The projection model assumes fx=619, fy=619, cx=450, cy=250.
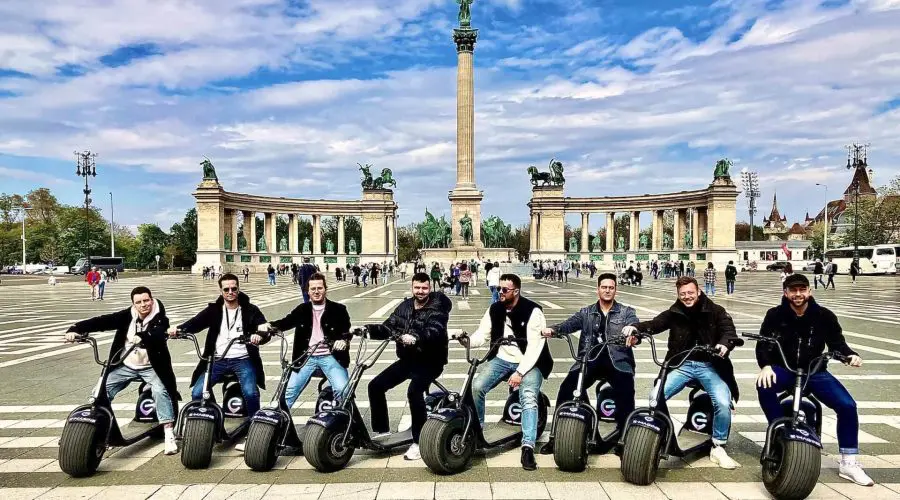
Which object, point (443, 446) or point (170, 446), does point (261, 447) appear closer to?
point (170, 446)

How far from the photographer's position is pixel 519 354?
19.7 ft

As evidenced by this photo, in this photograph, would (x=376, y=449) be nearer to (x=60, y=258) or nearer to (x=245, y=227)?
(x=245, y=227)

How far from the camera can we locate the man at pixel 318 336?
20.1 ft

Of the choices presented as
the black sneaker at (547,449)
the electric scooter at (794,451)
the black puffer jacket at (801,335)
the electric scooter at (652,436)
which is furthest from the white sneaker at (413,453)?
the black puffer jacket at (801,335)

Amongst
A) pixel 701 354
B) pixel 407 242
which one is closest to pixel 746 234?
pixel 407 242

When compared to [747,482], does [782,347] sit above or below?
above

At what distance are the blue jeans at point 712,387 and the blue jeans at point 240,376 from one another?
13.3ft

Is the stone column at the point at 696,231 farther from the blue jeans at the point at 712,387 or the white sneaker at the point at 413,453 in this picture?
the white sneaker at the point at 413,453

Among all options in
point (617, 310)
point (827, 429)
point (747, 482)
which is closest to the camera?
point (747, 482)

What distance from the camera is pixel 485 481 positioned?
5359 mm

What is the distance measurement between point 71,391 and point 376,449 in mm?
5621

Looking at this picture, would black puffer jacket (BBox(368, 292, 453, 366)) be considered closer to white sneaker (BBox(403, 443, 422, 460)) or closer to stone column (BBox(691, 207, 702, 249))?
white sneaker (BBox(403, 443, 422, 460))

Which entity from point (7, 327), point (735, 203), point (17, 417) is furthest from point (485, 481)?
point (735, 203)

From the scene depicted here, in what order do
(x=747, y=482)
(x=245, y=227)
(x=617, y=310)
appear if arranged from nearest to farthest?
(x=747, y=482), (x=617, y=310), (x=245, y=227)
